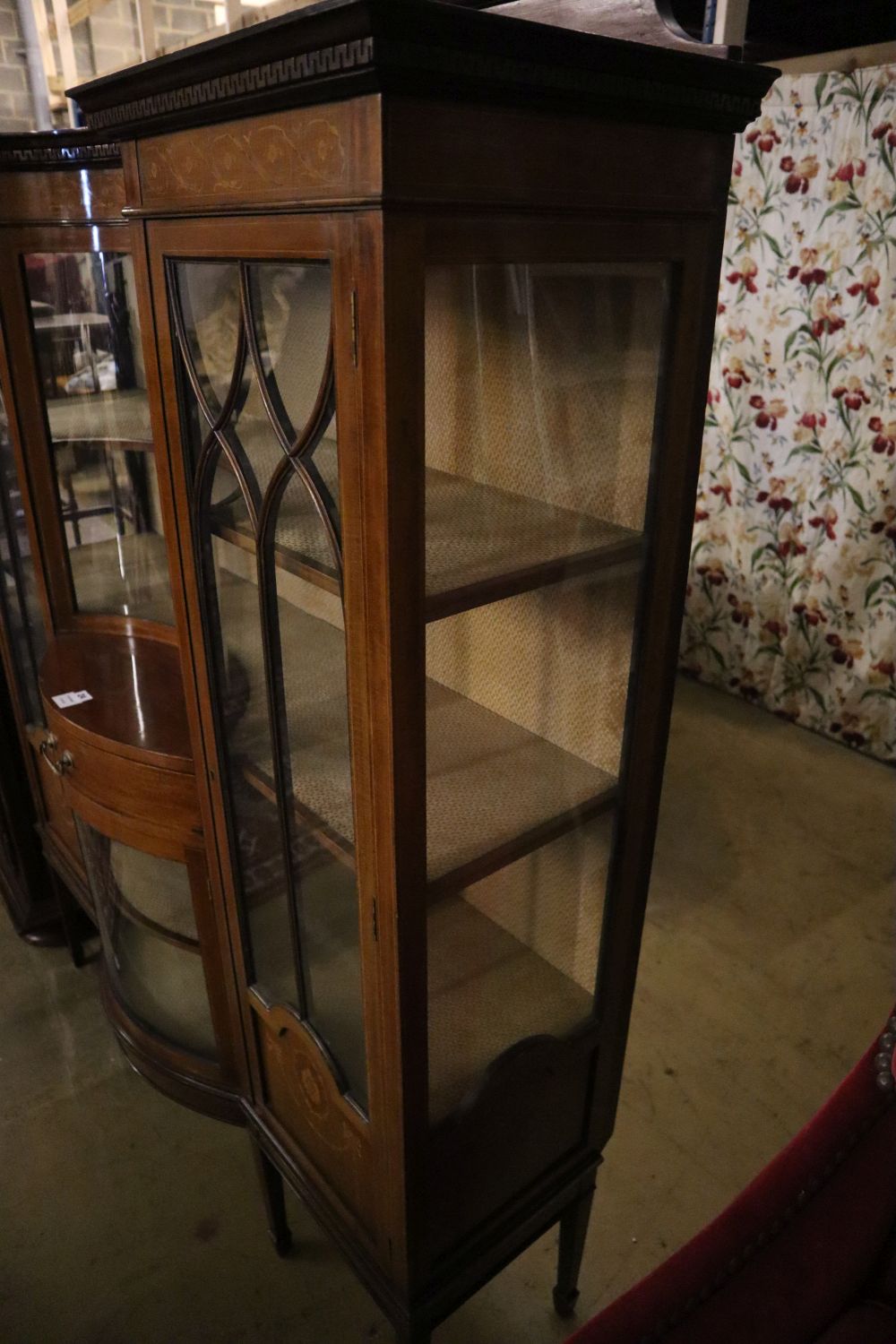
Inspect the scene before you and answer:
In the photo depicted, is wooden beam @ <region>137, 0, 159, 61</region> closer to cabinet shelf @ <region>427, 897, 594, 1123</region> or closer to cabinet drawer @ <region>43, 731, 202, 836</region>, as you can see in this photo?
cabinet drawer @ <region>43, 731, 202, 836</region>

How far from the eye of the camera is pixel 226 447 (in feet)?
2.71

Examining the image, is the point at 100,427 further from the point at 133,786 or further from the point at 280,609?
the point at 280,609

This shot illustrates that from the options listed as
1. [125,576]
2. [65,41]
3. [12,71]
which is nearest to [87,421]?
[125,576]

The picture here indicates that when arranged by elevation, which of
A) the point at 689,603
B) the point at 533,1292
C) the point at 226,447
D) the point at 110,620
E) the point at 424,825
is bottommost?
the point at 533,1292

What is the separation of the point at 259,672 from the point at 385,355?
422 mm

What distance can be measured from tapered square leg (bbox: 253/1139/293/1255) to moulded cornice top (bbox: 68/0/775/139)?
1.24 m

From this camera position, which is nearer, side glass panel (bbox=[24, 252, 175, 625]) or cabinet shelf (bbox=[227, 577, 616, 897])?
cabinet shelf (bbox=[227, 577, 616, 897])

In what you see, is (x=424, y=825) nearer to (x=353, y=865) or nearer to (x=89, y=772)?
(x=353, y=865)

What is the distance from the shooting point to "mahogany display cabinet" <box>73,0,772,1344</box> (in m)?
0.60

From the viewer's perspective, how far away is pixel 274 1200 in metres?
1.34

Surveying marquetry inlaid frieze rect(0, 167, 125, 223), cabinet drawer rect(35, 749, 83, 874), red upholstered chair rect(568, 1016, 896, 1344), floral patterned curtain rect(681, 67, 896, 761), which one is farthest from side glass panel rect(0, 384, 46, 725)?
floral patterned curtain rect(681, 67, 896, 761)

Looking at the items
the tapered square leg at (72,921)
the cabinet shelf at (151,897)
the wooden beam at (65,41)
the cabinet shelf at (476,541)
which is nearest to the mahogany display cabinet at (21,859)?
the tapered square leg at (72,921)

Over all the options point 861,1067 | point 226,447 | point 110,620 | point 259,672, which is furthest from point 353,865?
point 110,620

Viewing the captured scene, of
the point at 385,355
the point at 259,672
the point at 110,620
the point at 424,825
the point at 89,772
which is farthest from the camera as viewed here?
the point at 110,620
